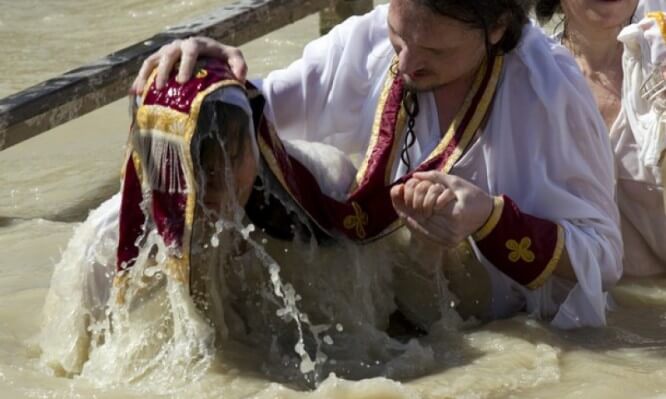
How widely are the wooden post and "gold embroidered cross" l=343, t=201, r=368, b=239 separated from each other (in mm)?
3568

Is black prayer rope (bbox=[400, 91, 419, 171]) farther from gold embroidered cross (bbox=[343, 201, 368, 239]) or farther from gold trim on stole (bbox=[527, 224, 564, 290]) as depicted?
gold trim on stole (bbox=[527, 224, 564, 290])

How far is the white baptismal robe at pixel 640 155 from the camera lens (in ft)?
13.2

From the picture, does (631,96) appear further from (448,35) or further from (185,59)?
(185,59)

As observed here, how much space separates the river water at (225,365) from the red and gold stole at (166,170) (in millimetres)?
303

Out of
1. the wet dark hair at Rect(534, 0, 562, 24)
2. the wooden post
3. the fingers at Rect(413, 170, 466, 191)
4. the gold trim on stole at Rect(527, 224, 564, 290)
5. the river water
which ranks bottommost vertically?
the wooden post

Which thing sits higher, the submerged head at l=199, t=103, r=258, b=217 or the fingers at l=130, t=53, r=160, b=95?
the fingers at l=130, t=53, r=160, b=95

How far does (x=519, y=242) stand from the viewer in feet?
11.5

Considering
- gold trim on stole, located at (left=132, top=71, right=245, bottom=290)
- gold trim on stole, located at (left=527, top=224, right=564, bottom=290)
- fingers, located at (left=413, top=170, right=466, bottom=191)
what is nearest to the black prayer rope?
fingers, located at (left=413, top=170, right=466, bottom=191)

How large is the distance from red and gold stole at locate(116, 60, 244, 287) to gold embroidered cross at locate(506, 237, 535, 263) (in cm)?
75

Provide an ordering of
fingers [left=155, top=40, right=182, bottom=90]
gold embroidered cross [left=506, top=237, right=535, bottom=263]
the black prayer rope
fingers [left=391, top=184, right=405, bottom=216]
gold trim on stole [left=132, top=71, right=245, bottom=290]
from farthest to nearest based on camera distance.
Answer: the black prayer rope < gold embroidered cross [left=506, top=237, right=535, bottom=263] < fingers [left=391, top=184, right=405, bottom=216] < fingers [left=155, top=40, right=182, bottom=90] < gold trim on stole [left=132, top=71, right=245, bottom=290]

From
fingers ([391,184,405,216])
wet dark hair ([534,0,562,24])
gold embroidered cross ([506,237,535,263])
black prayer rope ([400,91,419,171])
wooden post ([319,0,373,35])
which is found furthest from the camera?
wooden post ([319,0,373,35])

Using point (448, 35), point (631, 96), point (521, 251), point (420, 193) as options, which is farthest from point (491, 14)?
point (631, 96)

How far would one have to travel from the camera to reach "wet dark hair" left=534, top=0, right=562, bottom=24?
177 inches

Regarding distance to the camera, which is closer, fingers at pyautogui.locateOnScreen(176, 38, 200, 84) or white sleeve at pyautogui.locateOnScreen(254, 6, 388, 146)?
fingers at pyautogui.locateOnScreen(176, 38, 200, 84)
